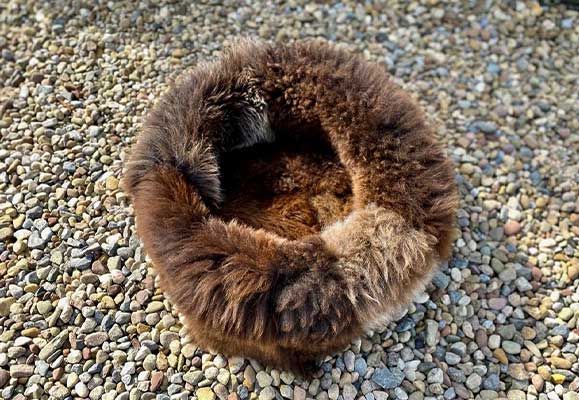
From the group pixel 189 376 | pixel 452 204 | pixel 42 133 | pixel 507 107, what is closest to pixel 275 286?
pixel 189 376

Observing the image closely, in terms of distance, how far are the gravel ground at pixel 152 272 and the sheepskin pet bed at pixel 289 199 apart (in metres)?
0.23

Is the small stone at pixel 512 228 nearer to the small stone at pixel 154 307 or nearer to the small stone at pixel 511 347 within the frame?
the small stone at pixel 511 347

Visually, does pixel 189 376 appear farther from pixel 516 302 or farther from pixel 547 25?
pixel 547 25

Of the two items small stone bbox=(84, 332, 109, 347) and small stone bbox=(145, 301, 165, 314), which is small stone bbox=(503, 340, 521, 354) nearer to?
small stone bbox=(145, 301, 165, 314)

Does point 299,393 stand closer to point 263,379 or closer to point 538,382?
point 263,379

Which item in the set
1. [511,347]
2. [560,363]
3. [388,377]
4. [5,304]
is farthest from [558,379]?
[5,304]

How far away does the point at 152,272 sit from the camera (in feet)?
8.73

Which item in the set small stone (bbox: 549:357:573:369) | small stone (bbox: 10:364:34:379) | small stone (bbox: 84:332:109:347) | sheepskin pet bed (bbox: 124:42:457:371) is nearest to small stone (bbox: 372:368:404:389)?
sheepskin pet bed (bbox: 124:42:457:371)

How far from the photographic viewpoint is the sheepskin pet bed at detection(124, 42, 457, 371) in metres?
2.23

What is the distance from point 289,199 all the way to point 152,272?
28.2 inches

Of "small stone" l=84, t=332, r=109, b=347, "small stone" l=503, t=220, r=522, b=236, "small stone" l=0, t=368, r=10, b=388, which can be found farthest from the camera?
"small stone" l=503, t=220, r=522, b=236

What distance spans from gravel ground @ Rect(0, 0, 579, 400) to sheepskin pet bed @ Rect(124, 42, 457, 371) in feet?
0.75

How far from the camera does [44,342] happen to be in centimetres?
248

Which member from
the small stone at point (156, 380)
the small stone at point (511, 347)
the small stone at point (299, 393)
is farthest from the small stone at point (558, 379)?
the small stone at point (156, 380)
